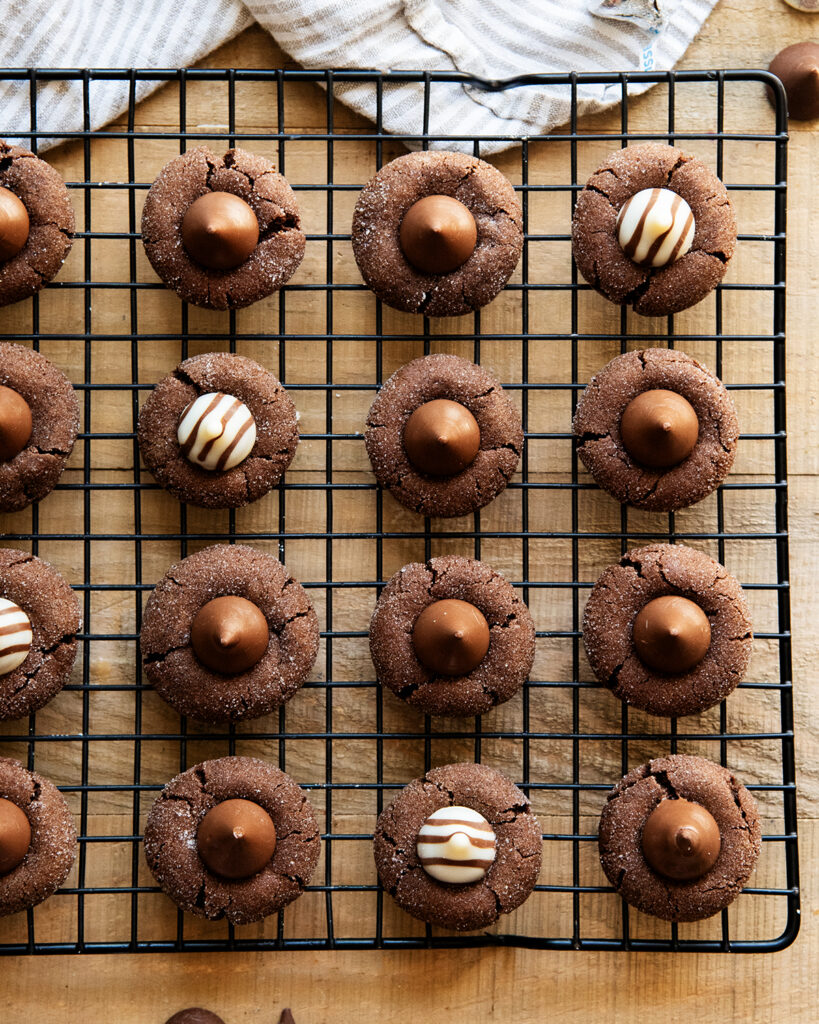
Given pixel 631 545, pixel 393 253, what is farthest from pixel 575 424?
pixel 393 253

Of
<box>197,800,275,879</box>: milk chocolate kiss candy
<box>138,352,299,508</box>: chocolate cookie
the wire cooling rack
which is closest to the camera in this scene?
<box>197,800,275,879</box>: milk chocolate kiss candy

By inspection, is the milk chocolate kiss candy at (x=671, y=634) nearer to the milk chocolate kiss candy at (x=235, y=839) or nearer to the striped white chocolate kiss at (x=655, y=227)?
the striped white chocolate kiss at (x=655, y=227)

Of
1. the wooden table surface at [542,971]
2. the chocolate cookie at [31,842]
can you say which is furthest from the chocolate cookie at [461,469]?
the chocolate cookie at [31,842]

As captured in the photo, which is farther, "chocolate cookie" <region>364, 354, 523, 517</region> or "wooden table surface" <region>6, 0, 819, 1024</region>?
"wooden table surface" <region>6, 0, 819, 1024</region>

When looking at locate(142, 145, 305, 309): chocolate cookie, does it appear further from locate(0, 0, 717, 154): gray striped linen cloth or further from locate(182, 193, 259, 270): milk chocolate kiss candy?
locate(0, 0, 717, 154): gray striped linen cloth

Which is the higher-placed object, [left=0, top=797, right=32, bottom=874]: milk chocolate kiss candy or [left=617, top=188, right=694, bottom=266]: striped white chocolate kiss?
[left=617, top=188, right=694, bottom=266]: striped white chocolate kiss

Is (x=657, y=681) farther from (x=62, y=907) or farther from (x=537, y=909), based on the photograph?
(x=62, y=907)

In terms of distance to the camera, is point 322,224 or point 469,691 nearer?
point 469,691

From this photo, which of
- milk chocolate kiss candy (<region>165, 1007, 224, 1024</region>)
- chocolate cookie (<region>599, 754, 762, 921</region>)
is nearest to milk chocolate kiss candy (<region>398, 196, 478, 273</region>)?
chocolate cookie (<region>599, 754, 762, 921</region>)
